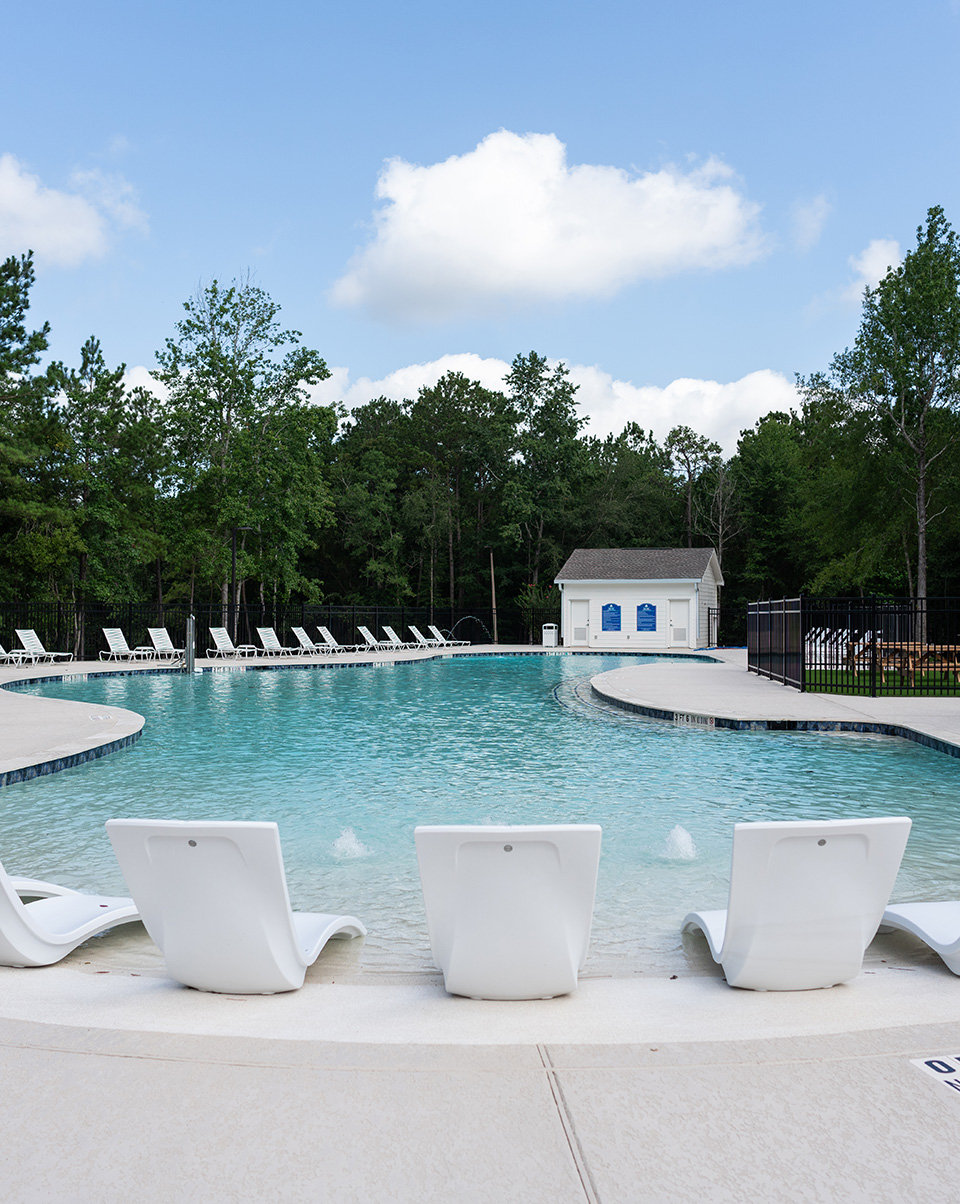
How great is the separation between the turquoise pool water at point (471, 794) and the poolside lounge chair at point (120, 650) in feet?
31.1

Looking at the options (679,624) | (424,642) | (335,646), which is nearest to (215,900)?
(335,646)

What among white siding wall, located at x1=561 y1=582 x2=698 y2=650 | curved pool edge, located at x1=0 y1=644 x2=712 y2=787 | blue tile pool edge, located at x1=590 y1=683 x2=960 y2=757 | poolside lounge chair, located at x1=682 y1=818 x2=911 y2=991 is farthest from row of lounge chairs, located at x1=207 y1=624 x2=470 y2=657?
poolside lounge chair, located at x1=682 y1=818 x2=911 y2=991

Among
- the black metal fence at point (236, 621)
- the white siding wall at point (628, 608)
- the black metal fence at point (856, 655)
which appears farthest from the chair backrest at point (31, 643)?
the white siding wall at point (628, 608)

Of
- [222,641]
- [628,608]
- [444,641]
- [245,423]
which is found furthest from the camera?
[628,608]

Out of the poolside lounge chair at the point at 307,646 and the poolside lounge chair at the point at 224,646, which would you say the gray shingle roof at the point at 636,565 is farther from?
the poolside lounge chair at the point at 224,646

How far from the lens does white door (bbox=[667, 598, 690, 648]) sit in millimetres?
32969

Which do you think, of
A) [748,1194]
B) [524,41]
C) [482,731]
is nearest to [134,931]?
[748,1194]

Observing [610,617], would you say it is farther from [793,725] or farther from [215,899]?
[215,899]

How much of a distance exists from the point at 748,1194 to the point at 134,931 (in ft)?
10.6

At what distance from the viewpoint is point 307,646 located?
26.2 m

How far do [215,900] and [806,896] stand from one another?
73.1 inches

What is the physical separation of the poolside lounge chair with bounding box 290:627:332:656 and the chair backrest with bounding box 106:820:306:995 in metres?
23.0

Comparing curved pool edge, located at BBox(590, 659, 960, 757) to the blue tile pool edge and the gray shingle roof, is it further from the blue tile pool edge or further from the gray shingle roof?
the gray shingle roof

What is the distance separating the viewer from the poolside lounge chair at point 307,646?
1032 inches
